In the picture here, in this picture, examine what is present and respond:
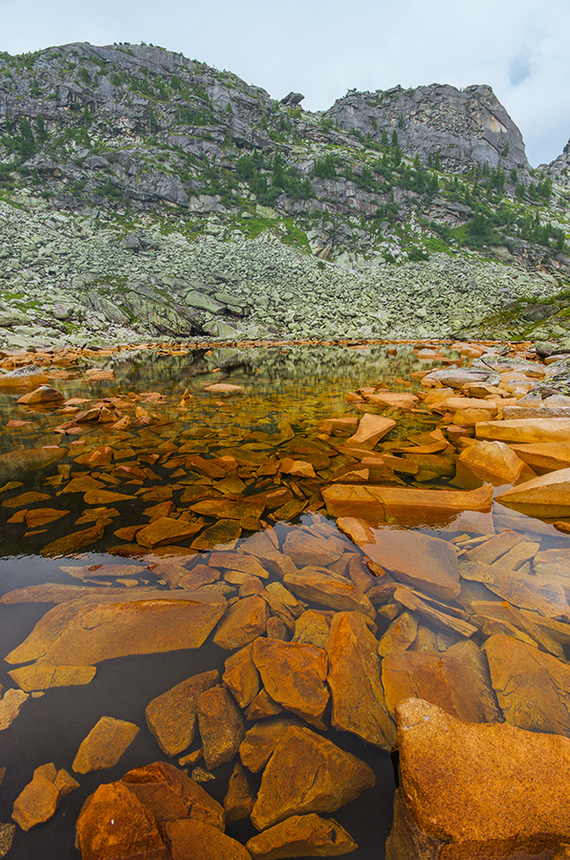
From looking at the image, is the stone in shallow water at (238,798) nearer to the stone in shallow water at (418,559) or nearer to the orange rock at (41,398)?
the stone in shallow water at (418,559)

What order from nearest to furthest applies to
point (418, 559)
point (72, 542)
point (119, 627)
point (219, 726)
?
point (219, 726) → point (119, 627) → point (418, 559) → point (72, 542)

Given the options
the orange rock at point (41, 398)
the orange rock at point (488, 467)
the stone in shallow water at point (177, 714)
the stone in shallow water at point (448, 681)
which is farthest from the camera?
the orange rock at point (41, 398)

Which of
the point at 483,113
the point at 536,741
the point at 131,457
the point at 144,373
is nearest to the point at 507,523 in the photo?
the point at 536,741

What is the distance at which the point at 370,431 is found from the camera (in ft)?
20.8

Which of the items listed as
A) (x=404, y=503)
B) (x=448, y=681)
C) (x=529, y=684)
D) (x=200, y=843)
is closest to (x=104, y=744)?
(x=200, y=843)

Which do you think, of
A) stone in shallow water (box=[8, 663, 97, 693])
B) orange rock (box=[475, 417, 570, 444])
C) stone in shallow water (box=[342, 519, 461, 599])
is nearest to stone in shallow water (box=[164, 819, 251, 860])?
stone in shallow water (box=[8, 663, 97, 693])

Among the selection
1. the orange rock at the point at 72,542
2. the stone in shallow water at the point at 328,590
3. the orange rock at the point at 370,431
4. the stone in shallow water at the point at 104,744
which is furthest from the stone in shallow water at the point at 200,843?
the orange rock at the point at 370,431

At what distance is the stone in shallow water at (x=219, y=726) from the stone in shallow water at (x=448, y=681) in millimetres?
838

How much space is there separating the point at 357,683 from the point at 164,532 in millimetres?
2190

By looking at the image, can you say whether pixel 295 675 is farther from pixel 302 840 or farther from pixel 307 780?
pixel 302 840

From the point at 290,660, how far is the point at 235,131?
119 metres

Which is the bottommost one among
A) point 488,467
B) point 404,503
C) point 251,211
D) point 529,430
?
point 404,503

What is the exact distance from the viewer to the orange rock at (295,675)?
192 centimetres

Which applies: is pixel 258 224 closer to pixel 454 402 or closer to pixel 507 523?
pixel 454 402
